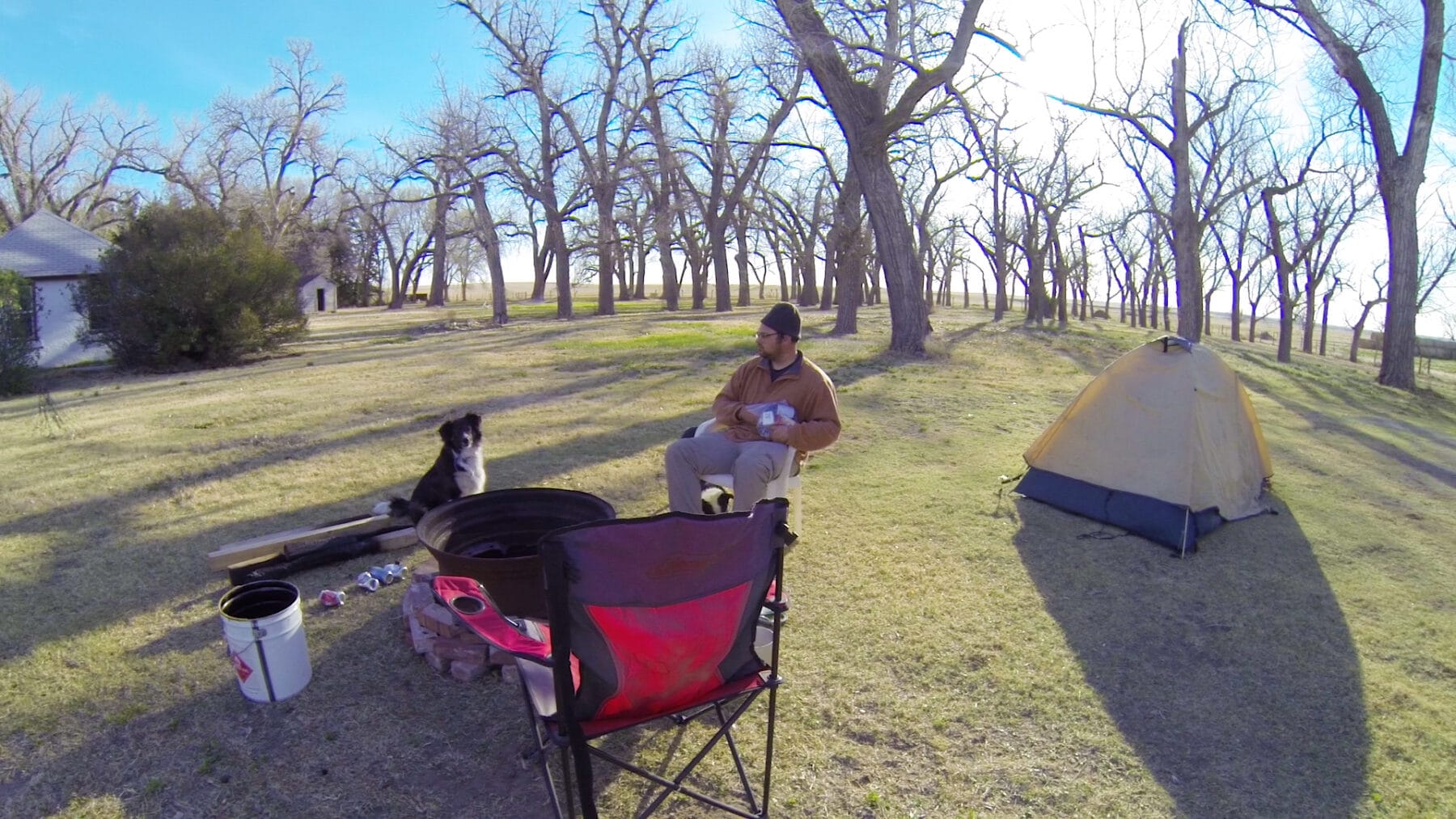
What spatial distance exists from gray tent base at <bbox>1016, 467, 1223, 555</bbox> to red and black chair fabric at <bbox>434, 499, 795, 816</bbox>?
3454 mm

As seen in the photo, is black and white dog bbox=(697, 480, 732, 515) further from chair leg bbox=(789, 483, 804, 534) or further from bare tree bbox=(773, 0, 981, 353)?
bare tree bbox=(773, 0, 981, 353)

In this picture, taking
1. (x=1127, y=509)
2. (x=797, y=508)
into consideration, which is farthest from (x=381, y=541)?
(x=1127, y=509)

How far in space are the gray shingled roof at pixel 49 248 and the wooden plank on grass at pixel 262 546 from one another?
1752 centimetres

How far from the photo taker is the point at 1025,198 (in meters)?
27.9

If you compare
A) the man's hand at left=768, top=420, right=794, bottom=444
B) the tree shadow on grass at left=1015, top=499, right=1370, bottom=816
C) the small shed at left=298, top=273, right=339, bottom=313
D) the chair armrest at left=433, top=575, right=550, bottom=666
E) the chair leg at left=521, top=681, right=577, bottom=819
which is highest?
the small shed at left=298, top=273, right=339, bottom=313

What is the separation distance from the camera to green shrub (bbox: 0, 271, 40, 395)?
1087cm

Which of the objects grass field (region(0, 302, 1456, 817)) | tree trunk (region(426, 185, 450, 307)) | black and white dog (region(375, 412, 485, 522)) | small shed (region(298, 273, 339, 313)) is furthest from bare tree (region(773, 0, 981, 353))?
small shed (region(298, 273, 339, 313))

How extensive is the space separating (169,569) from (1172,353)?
6268 mm

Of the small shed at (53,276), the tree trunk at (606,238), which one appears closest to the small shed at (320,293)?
the tree trunk at (606,238)

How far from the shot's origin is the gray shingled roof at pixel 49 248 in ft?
58.0

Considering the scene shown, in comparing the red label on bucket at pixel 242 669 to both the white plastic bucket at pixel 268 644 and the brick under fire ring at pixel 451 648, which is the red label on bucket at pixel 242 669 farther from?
the brick under fire ring at pixel 451 648

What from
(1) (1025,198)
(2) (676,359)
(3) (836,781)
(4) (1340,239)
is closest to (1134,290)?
(4) (1340,239)

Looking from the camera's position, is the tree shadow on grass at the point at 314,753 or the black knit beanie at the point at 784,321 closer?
the tree shadow on grass at the point at 314,753

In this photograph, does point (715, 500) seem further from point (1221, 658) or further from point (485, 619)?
point (1221, 658)
